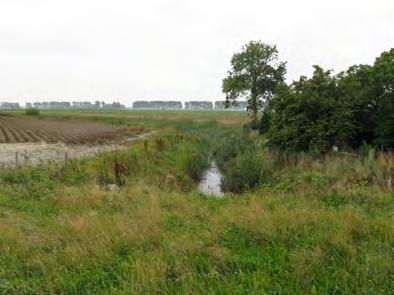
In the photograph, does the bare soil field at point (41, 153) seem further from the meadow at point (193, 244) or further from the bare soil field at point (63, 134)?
the meadow at point (193, 244)

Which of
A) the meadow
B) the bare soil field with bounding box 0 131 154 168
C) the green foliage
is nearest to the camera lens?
the meadow

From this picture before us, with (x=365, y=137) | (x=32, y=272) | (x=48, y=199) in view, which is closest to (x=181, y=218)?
(x=32, y=272)

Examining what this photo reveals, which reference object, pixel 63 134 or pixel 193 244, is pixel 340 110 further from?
pixel 63 134

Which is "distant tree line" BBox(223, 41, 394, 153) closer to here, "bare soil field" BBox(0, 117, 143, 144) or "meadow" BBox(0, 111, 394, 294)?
"meadow" BBox(0, 111, 394, 294)

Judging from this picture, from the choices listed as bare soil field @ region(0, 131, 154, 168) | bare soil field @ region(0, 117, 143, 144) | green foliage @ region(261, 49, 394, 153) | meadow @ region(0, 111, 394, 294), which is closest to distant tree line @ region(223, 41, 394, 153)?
green foliage @ region(261, 49, 394, 153)

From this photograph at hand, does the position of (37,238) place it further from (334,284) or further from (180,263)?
(334,284)

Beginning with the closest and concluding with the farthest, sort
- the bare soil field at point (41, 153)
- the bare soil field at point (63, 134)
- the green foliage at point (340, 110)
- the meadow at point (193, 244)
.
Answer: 1. the meadow at point (193, 244)
2. the green foliage at point (340, 110)
3. the bare soil field at point (41, 153)
4. the bare soil field at point (63, 134)

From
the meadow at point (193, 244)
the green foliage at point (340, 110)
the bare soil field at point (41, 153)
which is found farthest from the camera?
the bare soil field at point (41, 153)

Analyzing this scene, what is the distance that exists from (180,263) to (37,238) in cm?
290

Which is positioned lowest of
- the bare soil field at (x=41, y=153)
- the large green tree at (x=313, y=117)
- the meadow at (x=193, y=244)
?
the bare soil field at (x=41, y=153)

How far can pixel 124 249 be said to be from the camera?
5.65 m

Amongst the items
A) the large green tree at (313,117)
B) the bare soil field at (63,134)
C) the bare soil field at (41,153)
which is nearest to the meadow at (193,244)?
the large green tree at (313,117)

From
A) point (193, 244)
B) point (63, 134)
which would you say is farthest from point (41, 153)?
point (193, 244)

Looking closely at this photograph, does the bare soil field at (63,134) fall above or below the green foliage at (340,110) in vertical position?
below
